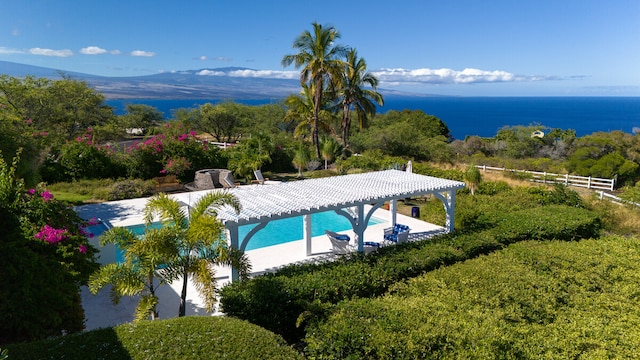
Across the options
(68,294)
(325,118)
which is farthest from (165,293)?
(325,118)

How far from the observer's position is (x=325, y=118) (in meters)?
27.1

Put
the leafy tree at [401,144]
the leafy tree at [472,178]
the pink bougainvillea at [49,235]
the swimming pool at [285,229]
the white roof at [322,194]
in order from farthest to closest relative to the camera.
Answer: the leafy tree at [401,144] < the leafy tree at [472,178] < the swimming pool at [285,229] < the white roof at [322,194] < the pink bougainvillea at [49,235]

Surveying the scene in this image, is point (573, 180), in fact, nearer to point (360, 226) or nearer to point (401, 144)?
point (401, 144)

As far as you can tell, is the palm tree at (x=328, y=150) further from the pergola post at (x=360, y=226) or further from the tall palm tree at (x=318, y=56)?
the pergola post at (x=360, y=226)

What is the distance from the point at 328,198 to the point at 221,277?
10.4 feet

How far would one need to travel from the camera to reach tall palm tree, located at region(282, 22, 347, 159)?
23984 mm

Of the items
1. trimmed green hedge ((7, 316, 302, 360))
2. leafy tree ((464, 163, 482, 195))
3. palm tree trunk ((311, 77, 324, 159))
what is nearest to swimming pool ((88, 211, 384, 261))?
leafy tree ((464, 163, 482, 195))

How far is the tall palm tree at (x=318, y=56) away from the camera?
78.7 feet

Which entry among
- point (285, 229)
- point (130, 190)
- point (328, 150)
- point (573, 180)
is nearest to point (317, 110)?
point (328, 150)

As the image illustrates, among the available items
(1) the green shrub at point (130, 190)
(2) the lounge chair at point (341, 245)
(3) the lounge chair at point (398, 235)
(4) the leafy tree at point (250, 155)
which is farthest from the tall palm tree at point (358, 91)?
(2) the lounge chair at point (341, 245)

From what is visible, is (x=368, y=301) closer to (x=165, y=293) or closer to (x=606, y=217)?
(x=165, y=293)

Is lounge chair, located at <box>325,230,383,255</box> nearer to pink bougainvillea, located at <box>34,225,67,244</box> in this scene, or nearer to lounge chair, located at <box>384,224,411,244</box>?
lounge chair, located at <box>384,224,411,244</box>

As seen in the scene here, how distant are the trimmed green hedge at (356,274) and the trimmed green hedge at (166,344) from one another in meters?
0.91

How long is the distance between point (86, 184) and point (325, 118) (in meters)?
14.2
